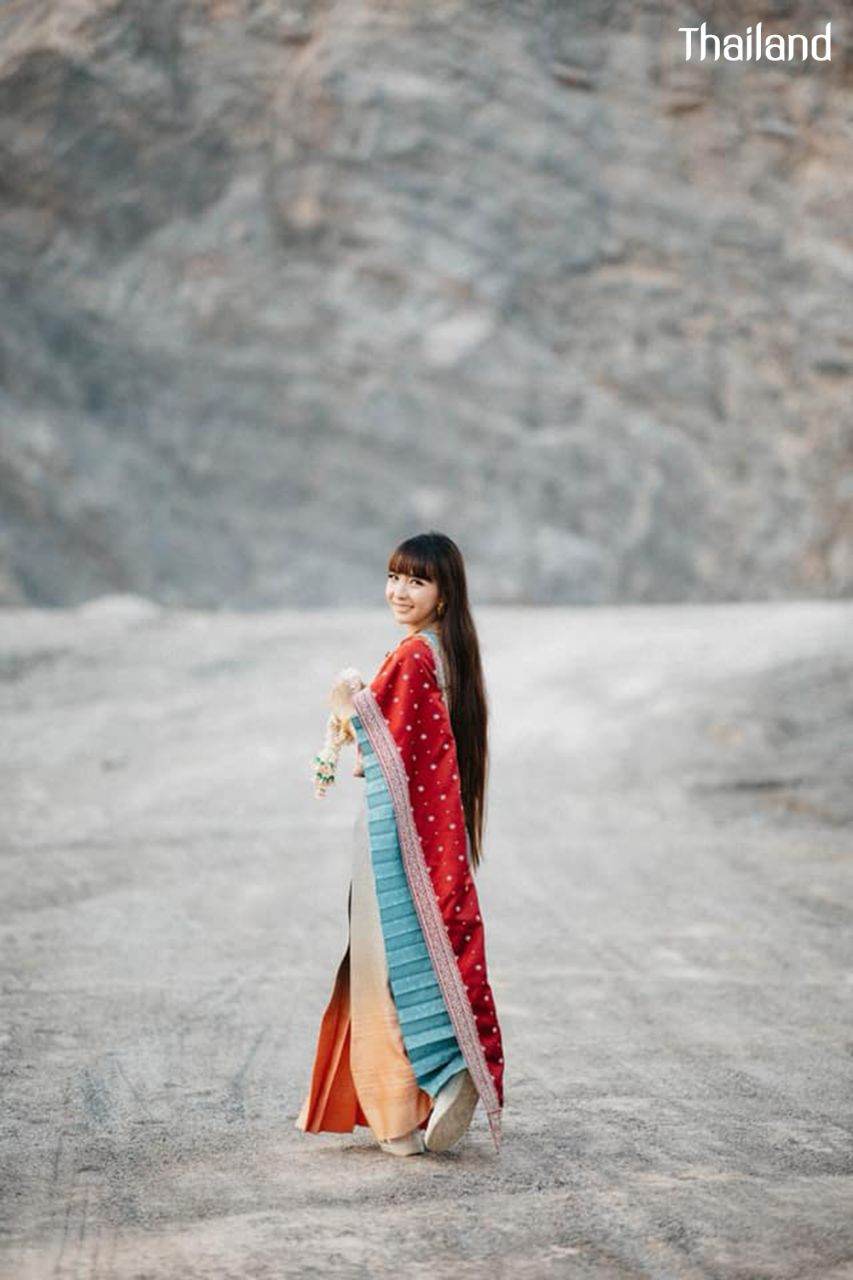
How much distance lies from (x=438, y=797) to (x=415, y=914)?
9.8 inches

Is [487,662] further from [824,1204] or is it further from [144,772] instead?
[824,1204]

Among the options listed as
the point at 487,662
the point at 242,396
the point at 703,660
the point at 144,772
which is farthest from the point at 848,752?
the point at 242,396

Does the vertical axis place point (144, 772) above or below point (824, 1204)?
below

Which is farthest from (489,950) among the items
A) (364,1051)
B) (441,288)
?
(441,288)

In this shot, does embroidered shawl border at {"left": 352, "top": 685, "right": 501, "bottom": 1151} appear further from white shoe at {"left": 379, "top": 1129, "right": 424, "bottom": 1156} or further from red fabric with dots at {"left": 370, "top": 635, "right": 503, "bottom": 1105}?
white shoe at {"left": 379, "top": 1129, "right": 424, "bottom": 1156}

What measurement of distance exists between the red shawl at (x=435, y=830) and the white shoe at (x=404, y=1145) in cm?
18

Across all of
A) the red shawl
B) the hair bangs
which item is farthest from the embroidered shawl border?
the hair bangs

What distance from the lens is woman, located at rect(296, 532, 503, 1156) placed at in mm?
3340

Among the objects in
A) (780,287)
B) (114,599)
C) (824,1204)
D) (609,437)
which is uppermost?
(824,1204)

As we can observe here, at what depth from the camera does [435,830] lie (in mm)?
3426

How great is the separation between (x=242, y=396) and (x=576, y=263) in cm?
324

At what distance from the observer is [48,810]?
8984 mm

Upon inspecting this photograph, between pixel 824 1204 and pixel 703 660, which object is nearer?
pixel 824 1204

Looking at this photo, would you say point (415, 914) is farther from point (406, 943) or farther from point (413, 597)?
point (413, 597)
